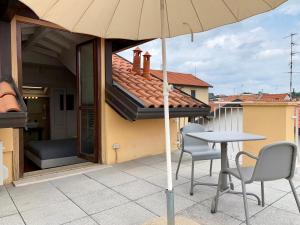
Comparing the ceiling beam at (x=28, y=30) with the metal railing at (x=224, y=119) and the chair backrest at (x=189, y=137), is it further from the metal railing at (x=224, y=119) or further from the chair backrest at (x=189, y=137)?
the metal railing at (x=224, y=119)

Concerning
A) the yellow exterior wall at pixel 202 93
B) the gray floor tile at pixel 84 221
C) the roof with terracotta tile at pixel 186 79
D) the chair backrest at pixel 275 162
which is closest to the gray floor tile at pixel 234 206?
the chair backrest at pixel 275 162

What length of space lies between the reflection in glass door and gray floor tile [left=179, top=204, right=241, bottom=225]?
2.58m

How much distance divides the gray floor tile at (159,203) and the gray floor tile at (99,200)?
0.85 feet

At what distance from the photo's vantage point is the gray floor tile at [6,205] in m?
2.69

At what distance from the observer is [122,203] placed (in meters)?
2.94

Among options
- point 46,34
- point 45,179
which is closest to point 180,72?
point 46,34

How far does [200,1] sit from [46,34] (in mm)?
4697

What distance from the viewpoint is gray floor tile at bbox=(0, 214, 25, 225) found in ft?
8.04

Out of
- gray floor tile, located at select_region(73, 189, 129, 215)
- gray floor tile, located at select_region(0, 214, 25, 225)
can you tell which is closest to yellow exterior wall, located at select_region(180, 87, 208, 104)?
gray floor tile, located at select_region(73, 189, 129, 215)

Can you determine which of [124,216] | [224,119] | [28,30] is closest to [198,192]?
[124,216]

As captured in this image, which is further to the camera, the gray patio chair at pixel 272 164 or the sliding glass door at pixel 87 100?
the sliding glass door at pixel 87 100

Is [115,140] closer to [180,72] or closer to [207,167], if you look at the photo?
[207,167]

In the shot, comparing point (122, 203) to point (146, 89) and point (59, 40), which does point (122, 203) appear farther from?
point (59, 40)

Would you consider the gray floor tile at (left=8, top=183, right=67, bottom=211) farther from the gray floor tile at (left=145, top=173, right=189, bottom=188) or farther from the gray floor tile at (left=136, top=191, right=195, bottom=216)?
the gray floor tile at (left=145, top=173, right=189, bottom=188)
